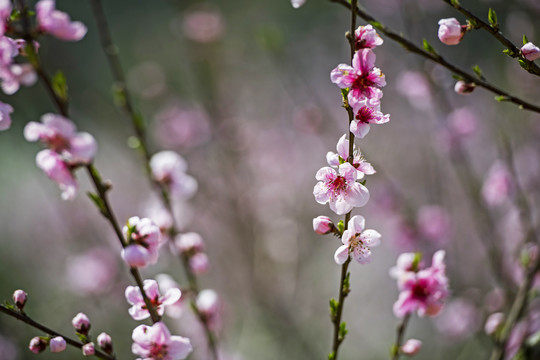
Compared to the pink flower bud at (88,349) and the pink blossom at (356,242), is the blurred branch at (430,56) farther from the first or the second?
the pink flower bud at (88,349)

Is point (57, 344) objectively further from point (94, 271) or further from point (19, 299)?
point (94, 271)

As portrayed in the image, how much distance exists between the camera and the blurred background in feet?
7.96

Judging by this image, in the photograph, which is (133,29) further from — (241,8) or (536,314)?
(536,314)

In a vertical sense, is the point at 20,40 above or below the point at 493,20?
below

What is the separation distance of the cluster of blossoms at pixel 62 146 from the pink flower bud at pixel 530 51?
92cm

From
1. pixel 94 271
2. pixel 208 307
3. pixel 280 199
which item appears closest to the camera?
pixel 208 307

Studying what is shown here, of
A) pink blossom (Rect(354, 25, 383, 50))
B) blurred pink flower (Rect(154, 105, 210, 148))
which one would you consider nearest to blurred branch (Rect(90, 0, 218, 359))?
pink blossom (Rect(354, 25, 383, 50))

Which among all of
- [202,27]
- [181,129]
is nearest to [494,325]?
[181,129]

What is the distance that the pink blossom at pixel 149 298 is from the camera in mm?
1091

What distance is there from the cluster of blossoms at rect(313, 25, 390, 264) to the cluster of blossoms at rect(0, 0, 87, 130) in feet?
2.05

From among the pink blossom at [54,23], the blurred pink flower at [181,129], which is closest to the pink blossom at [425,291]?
the pink blossom at [54,23]

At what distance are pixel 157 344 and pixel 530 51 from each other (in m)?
1.01

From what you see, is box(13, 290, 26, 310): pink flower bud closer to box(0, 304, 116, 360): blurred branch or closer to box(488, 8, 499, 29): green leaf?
box(0, 304, 116, 360): blurred branch

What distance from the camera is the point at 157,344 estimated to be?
39.8 inches
